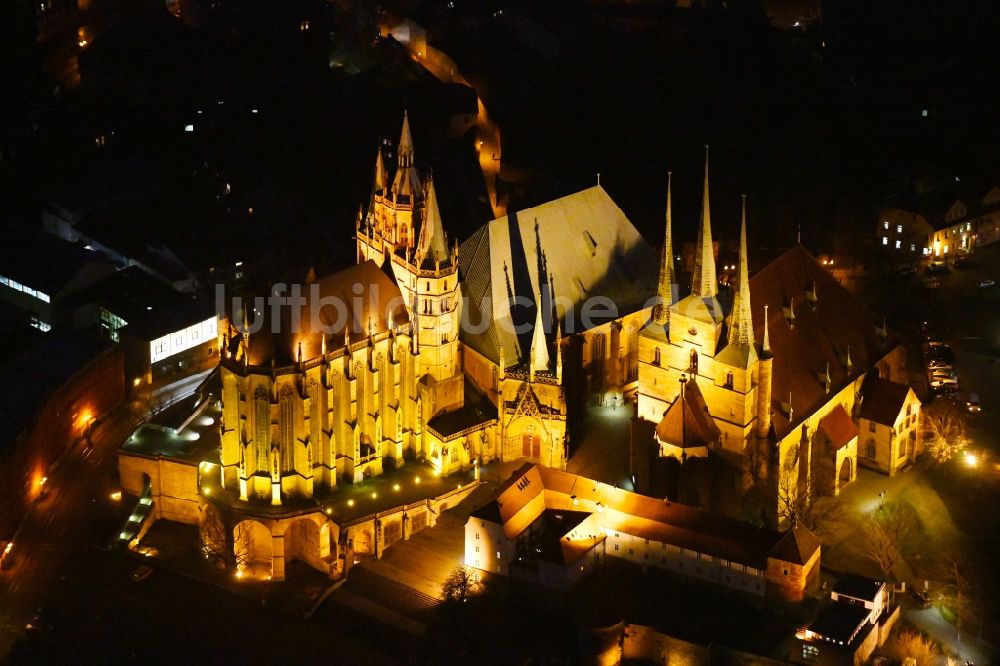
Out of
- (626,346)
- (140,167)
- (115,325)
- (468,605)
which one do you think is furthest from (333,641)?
(140,167)

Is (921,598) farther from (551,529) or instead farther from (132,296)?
(132,296)

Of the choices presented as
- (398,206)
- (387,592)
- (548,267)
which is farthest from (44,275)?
(387,592)

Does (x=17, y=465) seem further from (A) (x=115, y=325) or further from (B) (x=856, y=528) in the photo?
(B) (x=856, y=528)

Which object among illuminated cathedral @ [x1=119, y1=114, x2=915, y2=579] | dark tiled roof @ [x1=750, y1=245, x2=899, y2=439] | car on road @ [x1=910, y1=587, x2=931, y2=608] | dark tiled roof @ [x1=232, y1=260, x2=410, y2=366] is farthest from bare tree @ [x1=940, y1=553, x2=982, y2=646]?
dark tiled roof @ [x1=232, y1=260, x2=410, y2=366]

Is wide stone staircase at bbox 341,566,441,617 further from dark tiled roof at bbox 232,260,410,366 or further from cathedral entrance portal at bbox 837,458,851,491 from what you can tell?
cathedral entrance portal at bbox 837,458,851,491

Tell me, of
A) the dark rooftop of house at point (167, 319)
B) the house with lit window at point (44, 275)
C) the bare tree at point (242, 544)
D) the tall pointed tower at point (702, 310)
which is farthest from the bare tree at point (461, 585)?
the house with lit window at point (44, 275)
